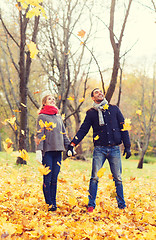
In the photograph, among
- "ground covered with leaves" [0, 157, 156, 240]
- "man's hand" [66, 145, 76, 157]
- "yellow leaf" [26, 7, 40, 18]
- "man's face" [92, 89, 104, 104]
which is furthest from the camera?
"man's face" [92, 89, 104, 104]

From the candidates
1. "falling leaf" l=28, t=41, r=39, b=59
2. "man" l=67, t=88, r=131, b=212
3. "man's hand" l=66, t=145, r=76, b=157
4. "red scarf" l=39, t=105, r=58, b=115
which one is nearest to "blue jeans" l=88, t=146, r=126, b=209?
"man" l=67, t=88, r=131, b=212

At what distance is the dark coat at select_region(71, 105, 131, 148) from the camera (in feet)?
12.1

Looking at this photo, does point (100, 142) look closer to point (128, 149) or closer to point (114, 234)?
point (128, 149)

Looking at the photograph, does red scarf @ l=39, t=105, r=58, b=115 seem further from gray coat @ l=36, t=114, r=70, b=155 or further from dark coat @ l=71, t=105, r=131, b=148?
dark coat @ l=71, t=105, r=131, b=148

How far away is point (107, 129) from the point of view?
12.2 feet

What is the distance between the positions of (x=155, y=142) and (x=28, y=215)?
2766 centimetres

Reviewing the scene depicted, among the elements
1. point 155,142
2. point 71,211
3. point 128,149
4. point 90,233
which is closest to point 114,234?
point 90,233

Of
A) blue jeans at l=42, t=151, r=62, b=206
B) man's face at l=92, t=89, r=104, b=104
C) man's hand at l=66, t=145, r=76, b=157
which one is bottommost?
blue jeans at l=42, t=151, r=62, b=206

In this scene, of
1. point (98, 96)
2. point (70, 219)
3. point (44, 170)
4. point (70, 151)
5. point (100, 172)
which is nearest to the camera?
point (70, 219)

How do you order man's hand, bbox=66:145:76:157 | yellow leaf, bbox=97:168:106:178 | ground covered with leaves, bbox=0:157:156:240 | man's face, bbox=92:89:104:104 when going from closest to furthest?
ground covered with leaves, bbox=0:157:156:240 → yellow leaf, bbox=97:168:106:178 → man's hand, bbox=66:145:76:157 → man's face, bbox=92:89:104:104

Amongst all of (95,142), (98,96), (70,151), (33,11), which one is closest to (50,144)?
(70,151)

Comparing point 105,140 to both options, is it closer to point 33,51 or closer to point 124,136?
point 124,136

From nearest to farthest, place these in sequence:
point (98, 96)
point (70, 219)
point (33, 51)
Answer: point (70, 219), point (98, 96), point (33, 51)

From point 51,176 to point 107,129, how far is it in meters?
1.12
